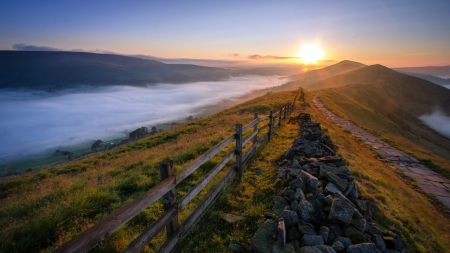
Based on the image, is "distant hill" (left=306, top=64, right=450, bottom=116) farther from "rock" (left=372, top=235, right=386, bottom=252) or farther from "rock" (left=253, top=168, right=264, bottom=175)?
"rock" (left=372, top=235, right=386, bottom=252)

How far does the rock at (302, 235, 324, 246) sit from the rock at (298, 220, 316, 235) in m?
0.12

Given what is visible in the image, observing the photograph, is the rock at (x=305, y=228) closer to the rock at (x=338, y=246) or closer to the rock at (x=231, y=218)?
the rock at (x=338, y=246)

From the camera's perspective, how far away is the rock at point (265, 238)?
3781 mm

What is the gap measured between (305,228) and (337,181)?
203cm

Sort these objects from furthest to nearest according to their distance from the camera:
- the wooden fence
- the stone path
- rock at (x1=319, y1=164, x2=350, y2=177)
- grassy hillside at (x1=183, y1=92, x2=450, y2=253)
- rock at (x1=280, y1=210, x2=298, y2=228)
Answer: the stone path, rock at (x1=319, y1=164, x2=350, y2=177), grassy hillside at (x1=183, y1=92, x2=450, y2=253), rock at (x1=280, y1=210, x2=298, y2=228), the wooden fence

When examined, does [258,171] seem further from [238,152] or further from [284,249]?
[284,249]

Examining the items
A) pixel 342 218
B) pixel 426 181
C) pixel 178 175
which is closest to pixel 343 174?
pixel 342 218

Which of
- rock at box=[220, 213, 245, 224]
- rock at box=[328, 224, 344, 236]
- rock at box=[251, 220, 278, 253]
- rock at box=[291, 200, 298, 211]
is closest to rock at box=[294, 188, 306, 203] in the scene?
rock at box=[291, 200, 298, 211]

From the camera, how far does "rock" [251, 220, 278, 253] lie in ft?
12.4

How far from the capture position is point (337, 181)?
17.5 feet

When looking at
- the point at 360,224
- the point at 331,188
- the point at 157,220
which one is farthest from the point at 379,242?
the point at 157,220

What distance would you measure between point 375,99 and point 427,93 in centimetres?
5298

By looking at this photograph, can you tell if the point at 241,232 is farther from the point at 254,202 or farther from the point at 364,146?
the point at 364,146

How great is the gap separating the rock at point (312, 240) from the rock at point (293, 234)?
170mm
